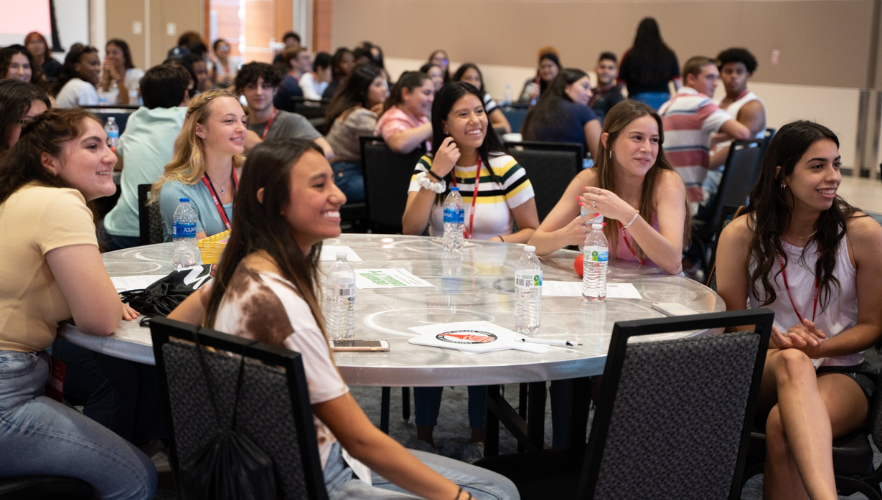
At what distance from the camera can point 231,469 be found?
54.3 inches

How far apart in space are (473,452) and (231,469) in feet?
6.23

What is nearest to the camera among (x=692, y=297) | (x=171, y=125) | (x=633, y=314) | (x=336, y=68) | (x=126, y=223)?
(x=633, y=314)

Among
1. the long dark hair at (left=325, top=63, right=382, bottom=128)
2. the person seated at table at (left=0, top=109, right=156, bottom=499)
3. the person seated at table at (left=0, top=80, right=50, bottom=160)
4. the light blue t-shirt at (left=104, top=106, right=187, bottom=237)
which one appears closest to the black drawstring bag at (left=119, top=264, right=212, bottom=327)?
the person seated at table at (left=0, top=109, right=156, bottom=499)

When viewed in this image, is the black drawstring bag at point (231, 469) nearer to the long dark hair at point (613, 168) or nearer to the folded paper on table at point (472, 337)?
the folded paper on table at point (472, 337)

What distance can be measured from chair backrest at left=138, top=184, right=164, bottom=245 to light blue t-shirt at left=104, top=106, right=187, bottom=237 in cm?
77

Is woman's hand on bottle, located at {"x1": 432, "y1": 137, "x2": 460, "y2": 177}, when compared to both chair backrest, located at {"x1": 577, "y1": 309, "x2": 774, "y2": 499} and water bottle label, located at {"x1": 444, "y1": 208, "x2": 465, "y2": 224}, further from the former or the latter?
chair backrest, located at {"x1": 577, "y1": 309, "x2": 774, "y2": 499}

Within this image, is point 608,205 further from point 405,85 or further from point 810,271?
point 405,85

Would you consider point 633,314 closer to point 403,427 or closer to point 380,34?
point 403,427

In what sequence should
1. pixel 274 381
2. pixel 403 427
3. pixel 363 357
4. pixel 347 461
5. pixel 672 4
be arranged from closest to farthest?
pixel 274 381
pixel 347 461
pixel 363 357
pixel 403 427
pixel 672 4

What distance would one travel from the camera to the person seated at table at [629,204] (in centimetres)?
270

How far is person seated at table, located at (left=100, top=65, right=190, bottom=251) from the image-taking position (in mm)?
3765

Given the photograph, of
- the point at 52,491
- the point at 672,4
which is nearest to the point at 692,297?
the point at 52,491

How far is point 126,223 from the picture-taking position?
373 cm

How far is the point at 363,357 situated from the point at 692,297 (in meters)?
1.10
